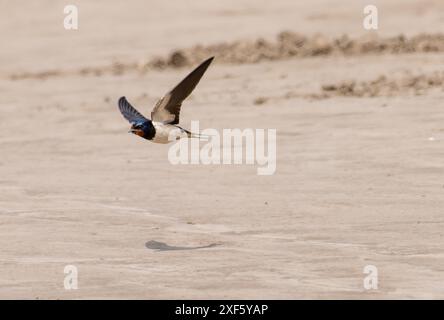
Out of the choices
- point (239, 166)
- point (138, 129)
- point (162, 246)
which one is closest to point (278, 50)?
point (239, 166)

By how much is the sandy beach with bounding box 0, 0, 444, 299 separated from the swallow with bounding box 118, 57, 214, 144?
1.94ft

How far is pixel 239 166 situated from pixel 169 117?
1756 mm

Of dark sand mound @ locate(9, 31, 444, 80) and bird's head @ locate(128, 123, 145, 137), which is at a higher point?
dark sand mound @ locate(9, 31, 444, 80)

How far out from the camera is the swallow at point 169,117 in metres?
8.55

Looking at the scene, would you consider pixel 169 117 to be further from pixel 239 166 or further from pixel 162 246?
pixel 239 166

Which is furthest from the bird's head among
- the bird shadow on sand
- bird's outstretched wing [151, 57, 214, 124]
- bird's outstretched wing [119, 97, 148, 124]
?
the bird shadow on sand

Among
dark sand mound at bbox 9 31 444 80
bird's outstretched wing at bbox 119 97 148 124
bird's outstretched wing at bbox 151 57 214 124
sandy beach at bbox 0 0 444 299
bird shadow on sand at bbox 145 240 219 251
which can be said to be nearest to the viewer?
sandy beach at bbox 0 0 444 299

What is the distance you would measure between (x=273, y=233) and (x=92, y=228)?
1.19 meters

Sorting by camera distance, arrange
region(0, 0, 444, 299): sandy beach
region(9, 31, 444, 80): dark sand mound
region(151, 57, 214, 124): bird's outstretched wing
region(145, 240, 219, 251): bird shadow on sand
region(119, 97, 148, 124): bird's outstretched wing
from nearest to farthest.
Result: 1. region(0, 0, 444, 299): sandy beach
2. region(145, 240, 219, 251): bird shadow on sand
3. region(151, 57, 214, 124): bird's outstretched wing
4. region(119, 97, 148, 124): bird's outstretched wing
5. region(9, 31, 444, 80): dark sand mound

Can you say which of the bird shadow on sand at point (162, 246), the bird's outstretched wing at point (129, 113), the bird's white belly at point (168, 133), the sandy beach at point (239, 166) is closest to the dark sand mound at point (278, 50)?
the sandy beach at point (239, 166)

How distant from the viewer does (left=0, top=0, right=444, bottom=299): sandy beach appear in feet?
24.3

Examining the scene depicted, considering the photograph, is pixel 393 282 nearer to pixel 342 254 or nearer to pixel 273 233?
pixel 342 254

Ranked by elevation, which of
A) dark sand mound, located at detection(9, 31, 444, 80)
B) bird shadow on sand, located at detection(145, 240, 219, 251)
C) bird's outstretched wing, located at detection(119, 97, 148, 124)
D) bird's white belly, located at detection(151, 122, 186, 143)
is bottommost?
bird shadow on sand, located at detection(145, 240, 219, 251)

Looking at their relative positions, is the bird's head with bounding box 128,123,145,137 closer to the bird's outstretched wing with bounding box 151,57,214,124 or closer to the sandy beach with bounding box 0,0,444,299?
the bird's outstretched wing with bounding box 151,57,214,124
